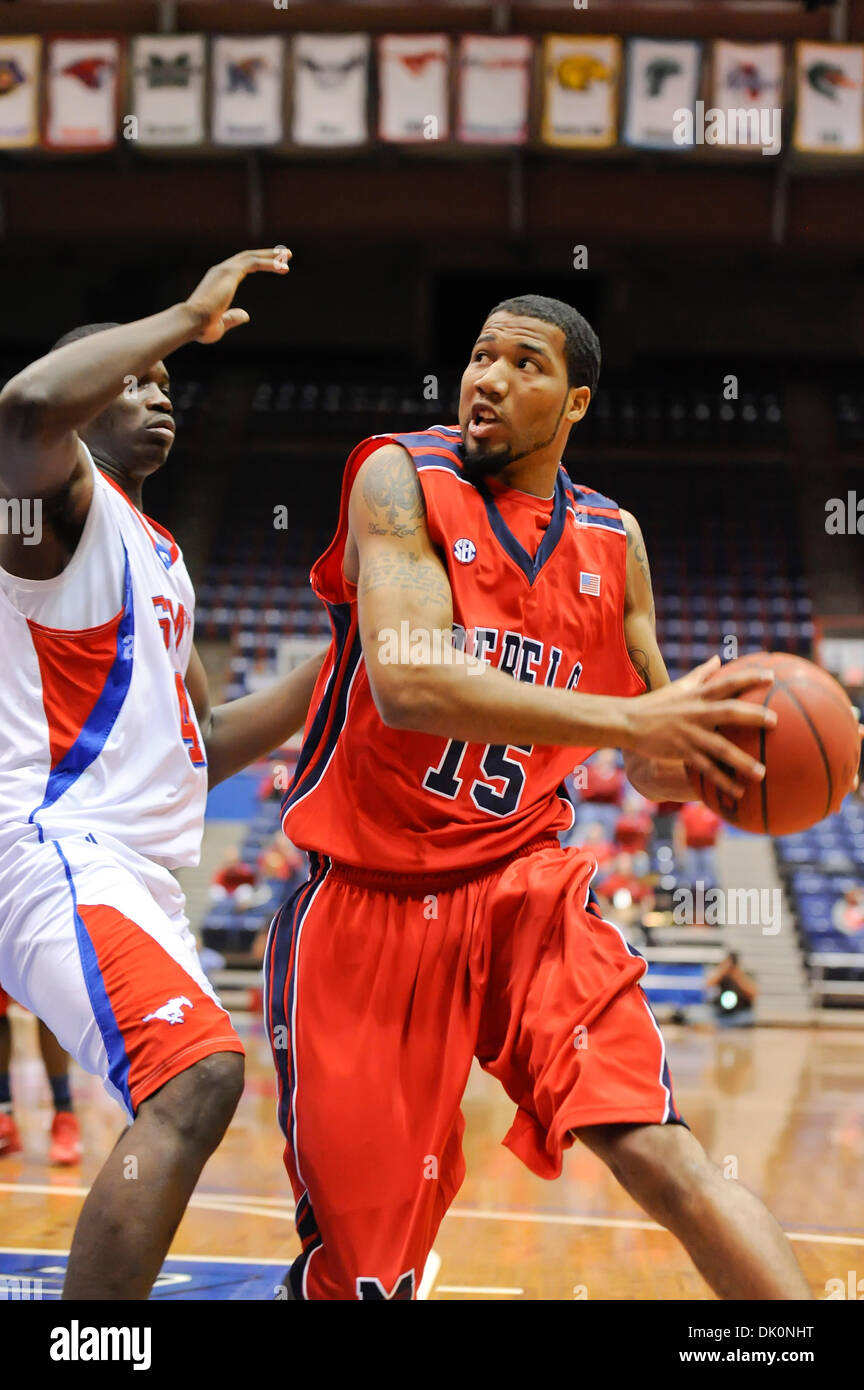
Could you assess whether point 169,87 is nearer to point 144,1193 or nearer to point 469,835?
point 469,835

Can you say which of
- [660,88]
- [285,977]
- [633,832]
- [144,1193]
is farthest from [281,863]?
[144,1193]

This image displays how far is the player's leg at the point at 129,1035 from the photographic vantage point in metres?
2.13

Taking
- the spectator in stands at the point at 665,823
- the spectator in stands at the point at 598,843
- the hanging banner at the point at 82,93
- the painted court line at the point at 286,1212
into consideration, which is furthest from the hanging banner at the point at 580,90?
the painted court line at the point at 286,1212

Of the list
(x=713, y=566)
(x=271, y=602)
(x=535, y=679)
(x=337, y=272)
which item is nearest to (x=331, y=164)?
(x=337, y=272)

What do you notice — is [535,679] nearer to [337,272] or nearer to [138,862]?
[138,862]

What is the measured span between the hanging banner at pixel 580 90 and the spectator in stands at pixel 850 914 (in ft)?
28.3

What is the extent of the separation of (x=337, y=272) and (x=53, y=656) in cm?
1726

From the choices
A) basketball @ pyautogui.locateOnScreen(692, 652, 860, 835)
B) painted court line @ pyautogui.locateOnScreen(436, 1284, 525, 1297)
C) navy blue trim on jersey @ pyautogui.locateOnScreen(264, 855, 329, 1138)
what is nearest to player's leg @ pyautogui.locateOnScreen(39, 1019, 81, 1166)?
painted court line @ pyautogui.locateOnScreen(436, 1284, 525, 1297)

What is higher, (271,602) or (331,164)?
(331,164)

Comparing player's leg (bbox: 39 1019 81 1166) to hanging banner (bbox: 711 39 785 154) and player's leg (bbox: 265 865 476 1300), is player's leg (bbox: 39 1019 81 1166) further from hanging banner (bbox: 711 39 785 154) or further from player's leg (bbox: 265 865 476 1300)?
hanging banner (bbox: 711 39 785 154)

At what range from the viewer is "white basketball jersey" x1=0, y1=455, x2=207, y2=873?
2.62 m

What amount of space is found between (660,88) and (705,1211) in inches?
589

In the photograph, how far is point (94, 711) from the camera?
270 cm
